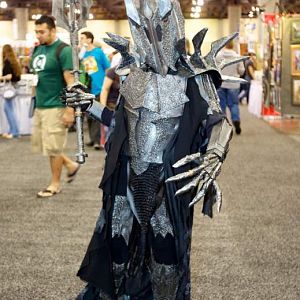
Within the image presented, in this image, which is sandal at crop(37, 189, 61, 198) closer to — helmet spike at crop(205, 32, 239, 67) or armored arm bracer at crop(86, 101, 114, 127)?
armored arm bracer at crop(86, 101, 114, 127)

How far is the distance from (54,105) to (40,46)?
1.53 ft

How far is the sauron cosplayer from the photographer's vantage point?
81.7 inches

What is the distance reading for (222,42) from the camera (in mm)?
2215

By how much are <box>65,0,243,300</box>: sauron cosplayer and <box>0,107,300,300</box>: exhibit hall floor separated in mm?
722

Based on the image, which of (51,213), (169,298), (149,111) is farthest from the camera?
(51,213)

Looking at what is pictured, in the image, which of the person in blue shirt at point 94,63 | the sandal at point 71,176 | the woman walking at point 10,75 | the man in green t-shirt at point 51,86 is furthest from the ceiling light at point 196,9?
the man in green t-shirt at point 51,86

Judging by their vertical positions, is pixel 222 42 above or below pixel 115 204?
above

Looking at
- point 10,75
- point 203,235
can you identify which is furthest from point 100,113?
point 10,75

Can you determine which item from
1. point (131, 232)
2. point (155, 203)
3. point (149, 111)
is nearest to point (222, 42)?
point (149, 111)

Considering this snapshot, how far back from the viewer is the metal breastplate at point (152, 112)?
2125 mm

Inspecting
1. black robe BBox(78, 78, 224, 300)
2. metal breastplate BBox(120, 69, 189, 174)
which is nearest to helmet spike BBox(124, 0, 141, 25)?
metal breastplate BBox(120, 69, 189, 174)

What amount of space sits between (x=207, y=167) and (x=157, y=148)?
23cm

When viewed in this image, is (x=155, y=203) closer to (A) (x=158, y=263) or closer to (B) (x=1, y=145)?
(A) (x=158, y=263)

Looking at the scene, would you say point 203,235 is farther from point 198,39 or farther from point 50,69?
point 198,39
